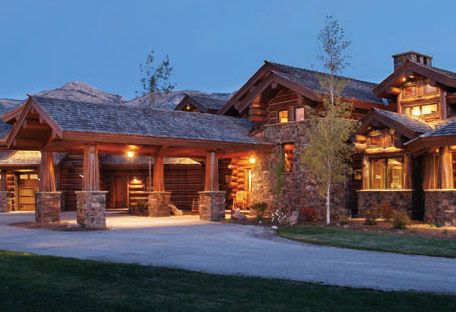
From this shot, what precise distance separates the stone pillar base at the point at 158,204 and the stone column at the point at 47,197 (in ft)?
18.4

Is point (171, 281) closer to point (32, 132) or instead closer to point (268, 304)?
point (268, 304)

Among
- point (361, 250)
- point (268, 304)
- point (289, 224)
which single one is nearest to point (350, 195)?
point (289, 224)

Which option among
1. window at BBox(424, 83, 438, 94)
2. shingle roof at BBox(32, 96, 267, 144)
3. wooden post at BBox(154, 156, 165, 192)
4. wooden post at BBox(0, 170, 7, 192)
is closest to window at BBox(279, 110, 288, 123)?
shingle roof at BBox(32, 96, 267, 144)

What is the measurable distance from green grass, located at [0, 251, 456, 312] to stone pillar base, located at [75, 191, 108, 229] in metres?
10.7

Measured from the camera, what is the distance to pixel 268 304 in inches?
314

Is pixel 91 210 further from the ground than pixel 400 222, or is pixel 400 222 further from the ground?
pixel 91 210

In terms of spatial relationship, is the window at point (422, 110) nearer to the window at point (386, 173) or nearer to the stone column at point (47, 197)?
the window at point (386, 173)

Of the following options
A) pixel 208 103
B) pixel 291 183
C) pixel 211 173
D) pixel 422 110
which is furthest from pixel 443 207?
pixel 208 103

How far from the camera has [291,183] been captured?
93.6ft

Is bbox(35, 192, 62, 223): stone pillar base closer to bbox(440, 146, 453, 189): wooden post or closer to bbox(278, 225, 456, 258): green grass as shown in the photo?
bbox(278, 225, 456, 258): green grass

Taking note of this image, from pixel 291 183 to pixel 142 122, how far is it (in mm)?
8194

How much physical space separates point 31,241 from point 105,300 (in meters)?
9.93

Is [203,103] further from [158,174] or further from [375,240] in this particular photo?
[375,240]

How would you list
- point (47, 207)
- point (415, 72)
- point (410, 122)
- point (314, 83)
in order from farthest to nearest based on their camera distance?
point (314, 83)
point (415, 72)
point (47, 207)
point (410, 122)
